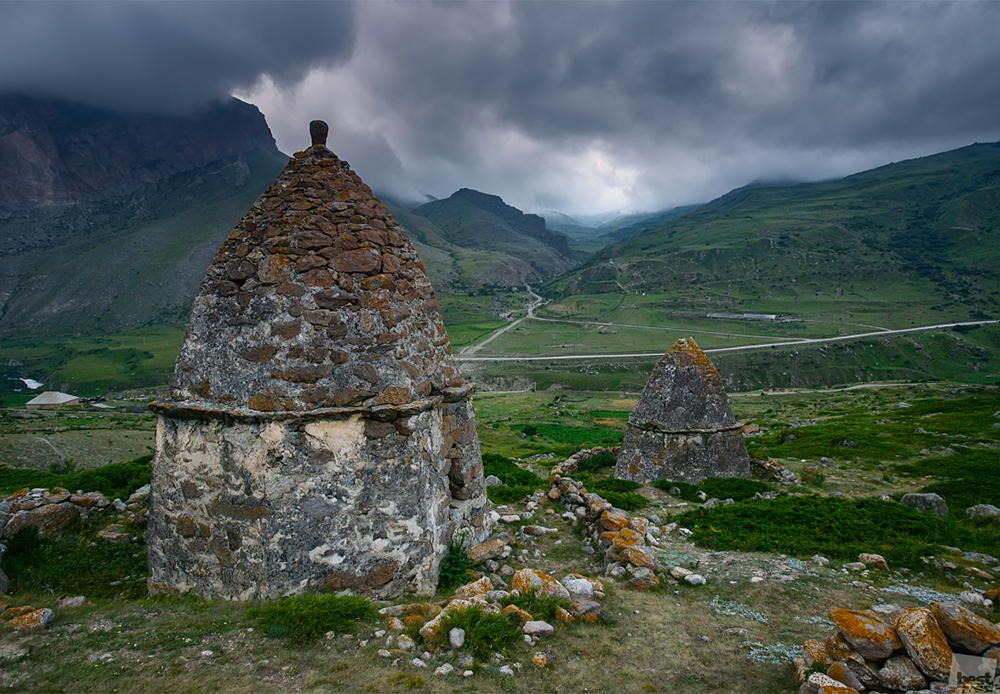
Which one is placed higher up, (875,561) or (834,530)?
(875,561)

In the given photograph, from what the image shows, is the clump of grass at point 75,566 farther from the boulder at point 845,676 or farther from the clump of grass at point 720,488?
the clump of grass at point 720,488

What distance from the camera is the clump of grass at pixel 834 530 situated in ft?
28.5

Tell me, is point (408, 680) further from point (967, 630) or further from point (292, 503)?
point (967, 630)

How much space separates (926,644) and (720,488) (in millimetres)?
9336

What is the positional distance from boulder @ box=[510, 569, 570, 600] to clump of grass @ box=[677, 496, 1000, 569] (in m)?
4.55

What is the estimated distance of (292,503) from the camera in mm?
6074

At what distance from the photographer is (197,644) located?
4.99 meters

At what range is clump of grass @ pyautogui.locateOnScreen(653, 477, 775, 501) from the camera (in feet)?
42.3

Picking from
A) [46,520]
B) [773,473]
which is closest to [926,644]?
[46,520]

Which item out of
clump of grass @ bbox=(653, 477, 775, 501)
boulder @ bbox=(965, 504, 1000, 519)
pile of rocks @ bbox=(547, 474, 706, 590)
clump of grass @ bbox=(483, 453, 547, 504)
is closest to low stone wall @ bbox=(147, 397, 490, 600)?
pile of rocks @ bbox=(547, 474, 706, 590)

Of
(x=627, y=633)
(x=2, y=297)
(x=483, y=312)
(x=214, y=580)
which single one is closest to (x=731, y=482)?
(x=627, y=633)

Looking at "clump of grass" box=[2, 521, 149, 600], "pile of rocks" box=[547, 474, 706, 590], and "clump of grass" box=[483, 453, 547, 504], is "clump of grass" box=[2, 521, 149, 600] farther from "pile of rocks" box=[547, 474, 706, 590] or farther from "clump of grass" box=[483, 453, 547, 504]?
"pile of rocks" box=[547, 474, 706, 590]

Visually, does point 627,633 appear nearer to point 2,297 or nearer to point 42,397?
point 42,397

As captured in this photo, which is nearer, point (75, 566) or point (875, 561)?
point (75, 566)
